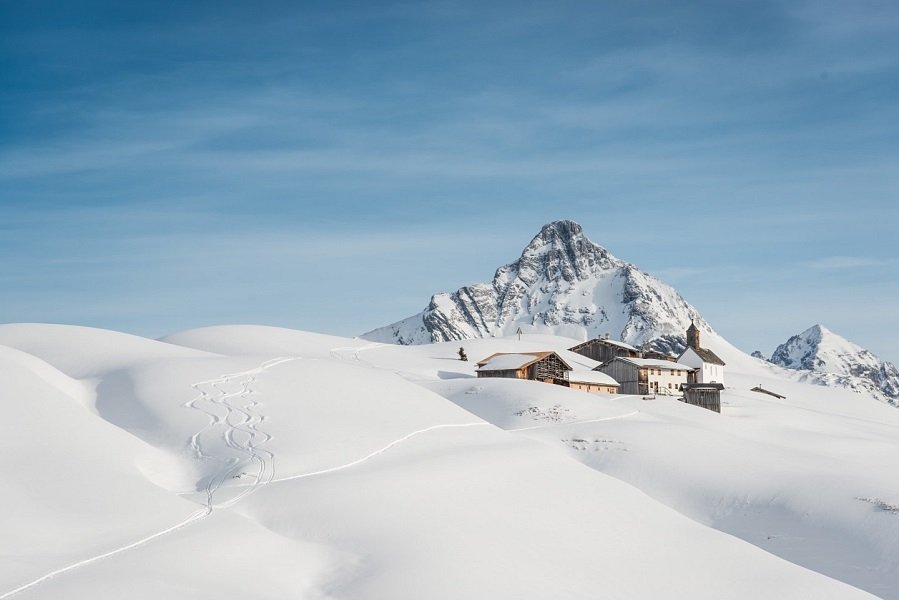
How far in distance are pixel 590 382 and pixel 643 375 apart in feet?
31.0

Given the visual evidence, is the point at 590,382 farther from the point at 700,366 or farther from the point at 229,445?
the point at 229,445

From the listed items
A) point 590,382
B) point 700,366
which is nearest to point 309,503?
point 590,382

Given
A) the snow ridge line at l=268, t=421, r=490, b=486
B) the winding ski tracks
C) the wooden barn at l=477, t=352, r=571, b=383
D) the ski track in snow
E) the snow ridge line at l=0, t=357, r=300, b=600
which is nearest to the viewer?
the snow ridge line at l=0, t=357, r=300, b=600

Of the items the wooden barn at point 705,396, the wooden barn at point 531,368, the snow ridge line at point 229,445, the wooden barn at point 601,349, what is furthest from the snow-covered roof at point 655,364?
the snow ridge line at point 229,445

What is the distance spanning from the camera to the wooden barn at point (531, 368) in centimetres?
8181

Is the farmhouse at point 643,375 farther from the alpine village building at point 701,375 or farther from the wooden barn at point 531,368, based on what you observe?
the wooden barn at point 531,368

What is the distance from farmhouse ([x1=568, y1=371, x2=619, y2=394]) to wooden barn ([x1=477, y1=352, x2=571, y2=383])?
83 centimetres

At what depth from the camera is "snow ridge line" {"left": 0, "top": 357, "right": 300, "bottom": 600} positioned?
2153cm

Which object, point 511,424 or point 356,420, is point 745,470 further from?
point 356,420

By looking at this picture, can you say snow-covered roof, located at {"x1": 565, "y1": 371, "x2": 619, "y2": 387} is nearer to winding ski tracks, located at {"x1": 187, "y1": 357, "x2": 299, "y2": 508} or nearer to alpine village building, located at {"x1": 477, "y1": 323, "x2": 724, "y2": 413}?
alpine village building, located at {"x1": 477, "y1": 323, "x2": 724, "y2": 413}

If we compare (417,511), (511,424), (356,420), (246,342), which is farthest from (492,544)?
(246,342)

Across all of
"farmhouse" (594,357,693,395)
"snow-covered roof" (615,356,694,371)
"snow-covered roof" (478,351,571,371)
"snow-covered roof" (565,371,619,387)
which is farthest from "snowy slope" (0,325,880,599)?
"snow-covered roof" (615,356,694,371)

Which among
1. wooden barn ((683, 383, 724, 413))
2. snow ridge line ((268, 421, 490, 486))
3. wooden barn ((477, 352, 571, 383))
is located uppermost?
wooden barn ((477, 352, 571, 383))

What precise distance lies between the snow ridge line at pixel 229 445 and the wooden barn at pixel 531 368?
114 ft
